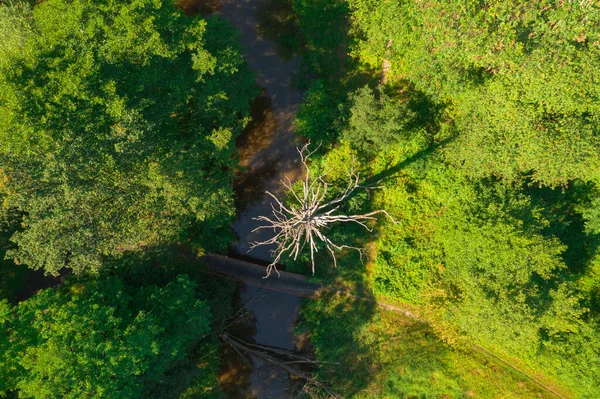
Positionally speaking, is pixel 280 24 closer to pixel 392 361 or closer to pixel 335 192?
pixel 335 192

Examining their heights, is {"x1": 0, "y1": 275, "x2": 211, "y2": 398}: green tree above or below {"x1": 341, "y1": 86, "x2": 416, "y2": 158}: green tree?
below

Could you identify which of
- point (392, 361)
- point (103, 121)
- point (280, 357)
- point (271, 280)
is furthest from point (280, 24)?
point (392, 361)

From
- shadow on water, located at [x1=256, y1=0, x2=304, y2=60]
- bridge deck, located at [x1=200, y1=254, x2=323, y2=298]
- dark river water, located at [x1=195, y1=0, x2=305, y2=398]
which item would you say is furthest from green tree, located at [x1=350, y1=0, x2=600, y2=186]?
bridge deck, located at [x1=200, y1=254, x2=323, y2=298]

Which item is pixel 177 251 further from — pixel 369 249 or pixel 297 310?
pixel 369 249

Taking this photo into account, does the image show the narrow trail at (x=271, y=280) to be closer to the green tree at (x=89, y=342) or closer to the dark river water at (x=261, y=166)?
the dark river water at (x=261, y=166)

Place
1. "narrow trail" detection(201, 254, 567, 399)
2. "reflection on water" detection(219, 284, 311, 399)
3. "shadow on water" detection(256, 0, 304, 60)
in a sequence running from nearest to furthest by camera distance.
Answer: "narrow trail" detection(201, 254, 567, 399) → "reflection on water" detection(219, 284, 311, 399) → "shadow on water" detection(256, 0, 304, 60)

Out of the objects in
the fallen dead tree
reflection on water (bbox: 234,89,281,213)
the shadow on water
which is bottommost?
the fallen dead tree

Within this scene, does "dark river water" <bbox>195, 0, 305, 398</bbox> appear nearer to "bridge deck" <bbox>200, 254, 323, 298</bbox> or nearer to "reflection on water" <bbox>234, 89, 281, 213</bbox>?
"reflection on water" <bbox>234, 89, 281, 213</bbox>
